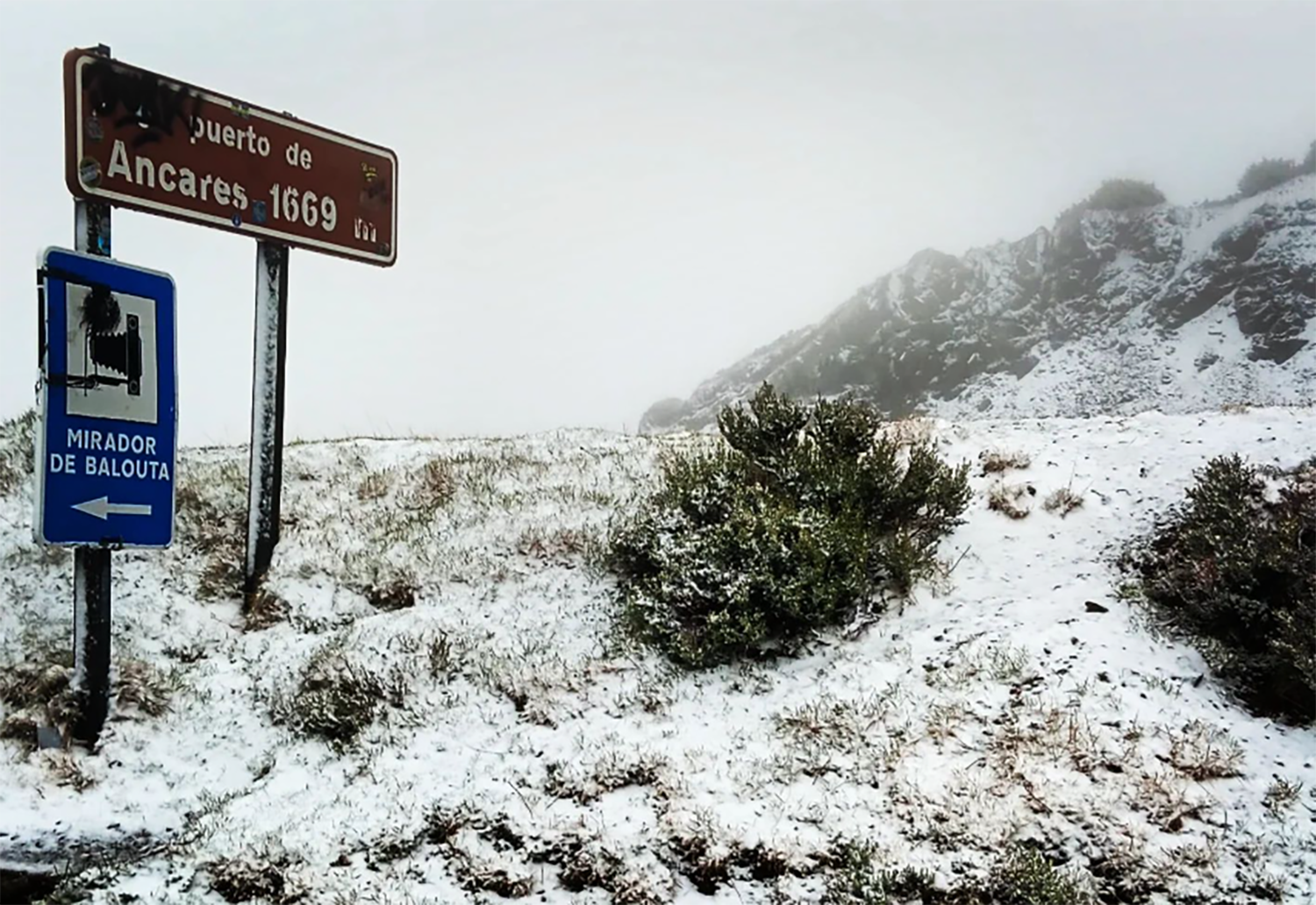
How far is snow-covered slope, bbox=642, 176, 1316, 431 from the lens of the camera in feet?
93.5

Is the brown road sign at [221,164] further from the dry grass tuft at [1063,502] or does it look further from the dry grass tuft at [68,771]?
the dry grass tuft at [1063,502]

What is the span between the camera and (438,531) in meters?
8.12

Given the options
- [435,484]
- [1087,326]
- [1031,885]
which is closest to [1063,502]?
[1031,885]

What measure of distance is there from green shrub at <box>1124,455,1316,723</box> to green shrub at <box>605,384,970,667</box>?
165 cm

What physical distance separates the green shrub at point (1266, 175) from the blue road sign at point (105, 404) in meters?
49.9

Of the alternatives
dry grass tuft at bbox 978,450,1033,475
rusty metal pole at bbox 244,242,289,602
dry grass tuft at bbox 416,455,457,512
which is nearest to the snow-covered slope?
dry grass tuft at bbox 978,450,1033,475

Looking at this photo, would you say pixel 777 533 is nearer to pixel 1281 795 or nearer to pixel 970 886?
pixel 970 886

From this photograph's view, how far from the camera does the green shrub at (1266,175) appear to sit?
39938 millimetres

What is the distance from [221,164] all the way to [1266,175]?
49993mm

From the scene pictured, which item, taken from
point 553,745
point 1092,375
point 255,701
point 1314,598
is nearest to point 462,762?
point 553,745

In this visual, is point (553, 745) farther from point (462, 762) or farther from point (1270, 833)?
point (1270, 833)

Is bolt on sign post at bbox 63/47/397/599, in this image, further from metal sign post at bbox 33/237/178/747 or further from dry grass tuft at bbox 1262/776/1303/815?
dry grass tuft at bbox 1262/776/1303/815

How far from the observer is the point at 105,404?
5.51m

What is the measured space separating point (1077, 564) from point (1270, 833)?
2.73 meters
